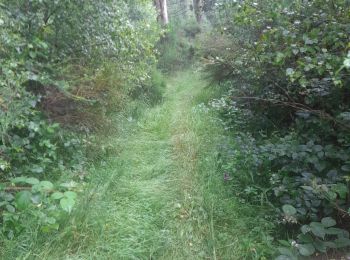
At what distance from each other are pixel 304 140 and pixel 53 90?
9.67 feet

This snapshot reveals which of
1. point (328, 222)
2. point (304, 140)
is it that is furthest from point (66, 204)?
point (304, 140)

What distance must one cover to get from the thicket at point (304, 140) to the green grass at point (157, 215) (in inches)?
11.0

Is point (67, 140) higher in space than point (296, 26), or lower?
lower

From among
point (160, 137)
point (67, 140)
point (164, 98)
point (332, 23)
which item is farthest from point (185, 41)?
point (332, 23)

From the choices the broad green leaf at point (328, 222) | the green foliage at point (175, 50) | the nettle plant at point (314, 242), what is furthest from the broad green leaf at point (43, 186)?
the green foliage at point (175, 50)

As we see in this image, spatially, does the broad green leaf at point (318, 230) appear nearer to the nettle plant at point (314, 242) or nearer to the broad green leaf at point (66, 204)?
the nettle plant at point (314, 242)

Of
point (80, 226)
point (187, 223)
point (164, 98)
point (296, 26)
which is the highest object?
point (296, 26)

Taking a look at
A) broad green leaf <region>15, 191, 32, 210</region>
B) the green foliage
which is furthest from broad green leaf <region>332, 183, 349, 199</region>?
the green foliage

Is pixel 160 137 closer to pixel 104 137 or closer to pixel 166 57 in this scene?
pixel 104 137

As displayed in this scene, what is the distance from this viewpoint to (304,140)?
11.5 feet

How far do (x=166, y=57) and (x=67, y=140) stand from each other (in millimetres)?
8044

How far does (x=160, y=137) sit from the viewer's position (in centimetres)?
546

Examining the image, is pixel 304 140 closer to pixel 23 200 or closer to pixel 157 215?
pixel 157 215

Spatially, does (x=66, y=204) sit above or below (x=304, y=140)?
above
